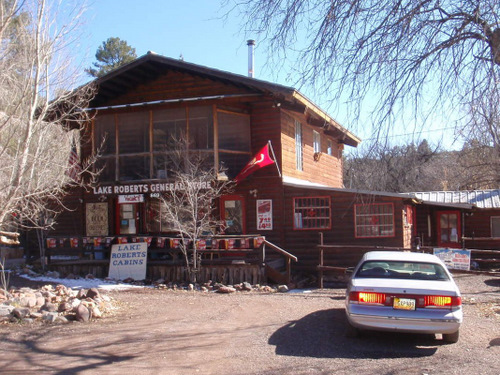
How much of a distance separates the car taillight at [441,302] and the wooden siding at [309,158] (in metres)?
10.7

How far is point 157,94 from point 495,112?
14.7 metres

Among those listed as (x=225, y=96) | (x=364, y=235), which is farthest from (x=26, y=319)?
(x=364, y=235)

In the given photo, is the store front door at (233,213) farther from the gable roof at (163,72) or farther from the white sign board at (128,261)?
the gable roof at (163,72)

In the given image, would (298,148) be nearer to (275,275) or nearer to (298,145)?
(298,145)

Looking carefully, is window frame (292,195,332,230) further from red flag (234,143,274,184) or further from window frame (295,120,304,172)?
window frame (295,120,304,172)

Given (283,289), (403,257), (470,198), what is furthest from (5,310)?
(470,198)

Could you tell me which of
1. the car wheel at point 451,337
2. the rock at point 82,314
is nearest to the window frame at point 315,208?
the rock at point 82,314

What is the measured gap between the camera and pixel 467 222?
82.8 feet

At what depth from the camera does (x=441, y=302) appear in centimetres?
731

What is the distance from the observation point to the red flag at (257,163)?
16.4 metres

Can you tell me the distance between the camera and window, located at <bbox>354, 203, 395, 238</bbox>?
1684 centimetres

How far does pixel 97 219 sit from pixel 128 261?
Result: 3672 mm

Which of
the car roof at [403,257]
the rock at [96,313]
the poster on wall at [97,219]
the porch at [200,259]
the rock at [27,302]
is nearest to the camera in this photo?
the car roof at [403,257]

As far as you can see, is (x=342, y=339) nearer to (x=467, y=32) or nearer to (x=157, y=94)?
(x=467, y=32)
